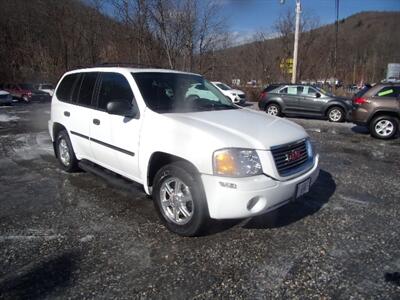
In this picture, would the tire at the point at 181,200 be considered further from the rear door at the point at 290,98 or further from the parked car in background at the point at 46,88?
the parked car in background at the point at 46,88

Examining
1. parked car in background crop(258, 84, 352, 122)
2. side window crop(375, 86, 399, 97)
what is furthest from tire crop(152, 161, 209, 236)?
parked car in background crop(258, 84, 352, 122)

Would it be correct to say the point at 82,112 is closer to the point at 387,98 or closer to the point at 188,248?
the point at 188,248

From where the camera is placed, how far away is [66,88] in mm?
5320

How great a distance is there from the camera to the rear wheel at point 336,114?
43.9 feet

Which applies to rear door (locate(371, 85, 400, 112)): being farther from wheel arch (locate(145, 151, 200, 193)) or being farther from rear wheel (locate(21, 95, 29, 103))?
rear wheel (locate(21, 95, 29, 103))

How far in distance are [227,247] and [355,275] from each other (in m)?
1.16

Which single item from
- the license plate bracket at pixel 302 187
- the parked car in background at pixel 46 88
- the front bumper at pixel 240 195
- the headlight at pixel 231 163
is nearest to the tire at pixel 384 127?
the license plate bracket at pixel 302 187

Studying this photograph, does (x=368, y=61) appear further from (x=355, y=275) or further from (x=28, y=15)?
(x=355, y=275)

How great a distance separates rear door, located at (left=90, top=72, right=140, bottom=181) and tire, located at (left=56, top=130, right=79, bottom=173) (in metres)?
0.93

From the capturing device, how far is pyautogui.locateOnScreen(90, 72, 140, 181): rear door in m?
3.75

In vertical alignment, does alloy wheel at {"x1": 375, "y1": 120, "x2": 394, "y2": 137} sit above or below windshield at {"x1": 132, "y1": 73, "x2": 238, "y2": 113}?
below

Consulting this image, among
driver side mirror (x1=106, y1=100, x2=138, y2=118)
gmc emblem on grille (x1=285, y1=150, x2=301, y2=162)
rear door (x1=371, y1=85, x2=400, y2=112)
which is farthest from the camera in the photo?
rear door (x1=371, y1=85, x2=400, y2=112)

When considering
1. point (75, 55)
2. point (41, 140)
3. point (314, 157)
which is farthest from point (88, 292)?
point (75, 55)

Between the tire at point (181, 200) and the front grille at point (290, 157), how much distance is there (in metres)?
0.81
